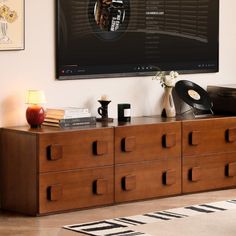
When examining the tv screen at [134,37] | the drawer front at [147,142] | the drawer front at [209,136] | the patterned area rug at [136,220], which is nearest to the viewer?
the patterned area rug at [136,220]

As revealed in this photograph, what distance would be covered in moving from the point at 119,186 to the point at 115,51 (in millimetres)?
1059

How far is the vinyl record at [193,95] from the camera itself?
714cm

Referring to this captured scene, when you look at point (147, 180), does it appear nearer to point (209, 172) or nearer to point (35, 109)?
point (209, 172)

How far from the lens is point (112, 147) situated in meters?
6.49

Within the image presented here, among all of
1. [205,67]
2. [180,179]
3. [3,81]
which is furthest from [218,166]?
[3,81]

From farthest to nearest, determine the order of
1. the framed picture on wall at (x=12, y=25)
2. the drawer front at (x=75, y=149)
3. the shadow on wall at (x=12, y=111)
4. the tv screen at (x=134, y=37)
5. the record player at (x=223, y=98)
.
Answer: the record player at (x=223, y=98) < the tv screen at (x=134, y=37) < the shadow on wall at (x=12, y=111) < the framed picture on wall at (x=12, y=25) < the drawer front at (x=75, y=149)

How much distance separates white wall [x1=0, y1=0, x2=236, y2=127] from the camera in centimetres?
640

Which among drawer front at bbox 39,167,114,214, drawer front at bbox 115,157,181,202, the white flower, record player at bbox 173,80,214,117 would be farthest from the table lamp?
record player at bbox 173,80,214,117

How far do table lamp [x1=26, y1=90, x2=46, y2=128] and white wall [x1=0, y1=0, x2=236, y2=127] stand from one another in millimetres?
127

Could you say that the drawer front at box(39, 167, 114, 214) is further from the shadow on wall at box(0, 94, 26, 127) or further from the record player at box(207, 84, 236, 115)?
the record player at box(207, 84, 236, 115)

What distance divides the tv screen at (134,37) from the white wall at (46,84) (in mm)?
70

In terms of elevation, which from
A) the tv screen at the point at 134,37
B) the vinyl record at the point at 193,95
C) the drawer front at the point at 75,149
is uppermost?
the tv screen at the point at 134,37

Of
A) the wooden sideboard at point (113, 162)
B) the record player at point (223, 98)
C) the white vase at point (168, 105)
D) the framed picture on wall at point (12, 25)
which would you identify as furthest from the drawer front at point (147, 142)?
the framed picture on wall at point (12, 25)

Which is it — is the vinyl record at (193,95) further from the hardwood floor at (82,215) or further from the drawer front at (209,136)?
the hardwood floor at (82,215)
